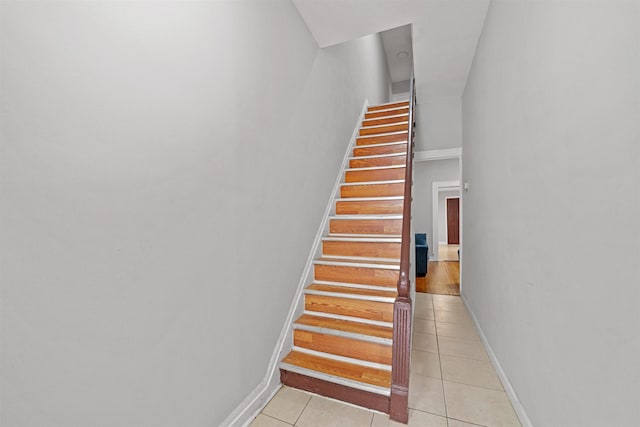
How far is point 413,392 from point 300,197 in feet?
5.40

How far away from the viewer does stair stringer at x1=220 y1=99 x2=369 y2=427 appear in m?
1.51

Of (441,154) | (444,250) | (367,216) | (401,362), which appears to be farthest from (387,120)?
(444,250)

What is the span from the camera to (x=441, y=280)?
492cm

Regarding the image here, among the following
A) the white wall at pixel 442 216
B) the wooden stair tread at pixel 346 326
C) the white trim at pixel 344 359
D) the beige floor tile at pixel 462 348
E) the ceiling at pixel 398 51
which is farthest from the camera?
the white wall at pixel 442 216

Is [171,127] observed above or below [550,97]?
below

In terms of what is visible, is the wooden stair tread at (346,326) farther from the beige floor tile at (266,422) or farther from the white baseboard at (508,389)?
the white baseboard at (508,389)

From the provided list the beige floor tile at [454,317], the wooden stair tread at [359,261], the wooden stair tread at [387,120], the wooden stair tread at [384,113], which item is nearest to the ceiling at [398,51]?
the wooden stair tread at [384,113]

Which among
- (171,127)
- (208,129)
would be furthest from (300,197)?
(171,127)

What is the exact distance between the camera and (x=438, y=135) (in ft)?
13.1

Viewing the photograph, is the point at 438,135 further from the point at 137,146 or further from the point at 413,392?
the point at 137,146

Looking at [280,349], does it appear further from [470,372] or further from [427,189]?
[427,189]

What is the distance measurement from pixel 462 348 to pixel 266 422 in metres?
1.74

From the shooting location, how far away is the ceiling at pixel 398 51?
239 inches

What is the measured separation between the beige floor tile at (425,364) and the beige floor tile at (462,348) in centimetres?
15
